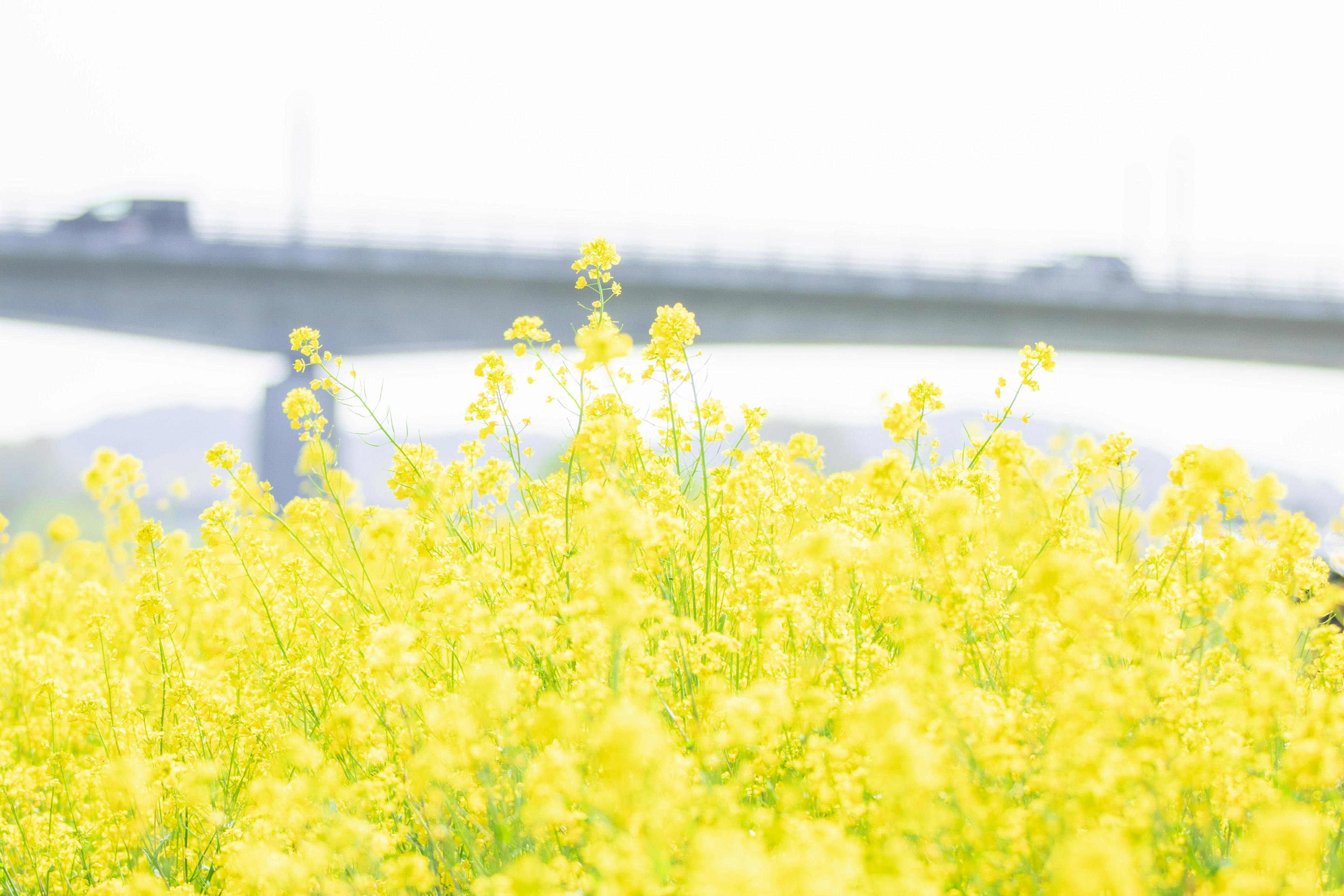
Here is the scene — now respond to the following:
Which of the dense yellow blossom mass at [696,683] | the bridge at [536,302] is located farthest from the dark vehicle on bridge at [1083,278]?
the dense yellow blossom mass at [696,683]

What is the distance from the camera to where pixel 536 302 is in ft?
86.4

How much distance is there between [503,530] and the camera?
3662mm

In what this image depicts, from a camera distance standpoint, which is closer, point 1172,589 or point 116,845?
point 1172,589

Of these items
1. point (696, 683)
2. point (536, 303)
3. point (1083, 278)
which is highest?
point (1083, 278)

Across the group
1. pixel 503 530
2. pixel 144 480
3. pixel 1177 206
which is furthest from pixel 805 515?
pixel 1177 206

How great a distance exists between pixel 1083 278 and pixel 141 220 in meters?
29.8

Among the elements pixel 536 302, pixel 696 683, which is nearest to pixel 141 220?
pixel 536 302

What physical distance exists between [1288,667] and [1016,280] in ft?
86.0

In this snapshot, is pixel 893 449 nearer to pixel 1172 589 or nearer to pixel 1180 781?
pixel 1172 589

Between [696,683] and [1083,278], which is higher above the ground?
[1083,278]

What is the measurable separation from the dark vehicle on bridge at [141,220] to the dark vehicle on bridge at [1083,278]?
25.9 metres

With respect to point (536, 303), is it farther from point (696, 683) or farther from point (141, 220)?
point (696, 683)

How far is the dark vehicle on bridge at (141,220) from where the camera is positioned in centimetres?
2580

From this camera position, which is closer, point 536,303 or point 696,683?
point 696,683
